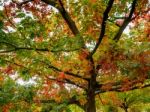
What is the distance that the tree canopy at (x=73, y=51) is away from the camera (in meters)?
9.41

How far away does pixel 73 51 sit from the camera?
1086 centimetres

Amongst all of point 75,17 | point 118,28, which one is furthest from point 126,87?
point 75,17

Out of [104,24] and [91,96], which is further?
[91,96]

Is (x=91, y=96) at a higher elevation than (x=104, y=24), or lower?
lower

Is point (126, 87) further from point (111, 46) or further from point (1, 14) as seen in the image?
point (1, 14)

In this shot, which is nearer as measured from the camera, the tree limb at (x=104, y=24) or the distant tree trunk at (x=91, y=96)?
the tree limb at (x=104, y=24)

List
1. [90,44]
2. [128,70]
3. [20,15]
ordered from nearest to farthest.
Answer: [20,15] → [128,70] → [90,44]

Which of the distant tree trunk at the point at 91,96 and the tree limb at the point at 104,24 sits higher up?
the tree limb at the point at 104,24

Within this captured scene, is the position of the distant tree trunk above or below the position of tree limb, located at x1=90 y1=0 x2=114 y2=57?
below

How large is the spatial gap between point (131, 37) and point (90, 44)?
6.64ft

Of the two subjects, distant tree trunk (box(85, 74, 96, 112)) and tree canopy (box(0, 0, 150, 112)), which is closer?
tree canopy (box(0, 0, 150, 112))

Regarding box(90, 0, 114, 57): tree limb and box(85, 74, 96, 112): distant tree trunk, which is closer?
box(90, 0, 114, 57): tree limb

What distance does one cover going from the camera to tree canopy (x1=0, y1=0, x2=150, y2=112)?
9.41 metres

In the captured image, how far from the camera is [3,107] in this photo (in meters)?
11.1
